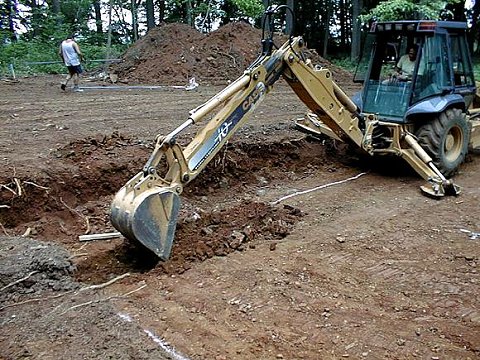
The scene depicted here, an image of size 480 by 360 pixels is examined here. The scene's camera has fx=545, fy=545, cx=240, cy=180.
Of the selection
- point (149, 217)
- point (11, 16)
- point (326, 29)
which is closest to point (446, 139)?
point (149, 217)

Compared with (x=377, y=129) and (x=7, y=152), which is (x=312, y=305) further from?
(x=7, y=152)

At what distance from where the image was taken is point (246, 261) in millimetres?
4961

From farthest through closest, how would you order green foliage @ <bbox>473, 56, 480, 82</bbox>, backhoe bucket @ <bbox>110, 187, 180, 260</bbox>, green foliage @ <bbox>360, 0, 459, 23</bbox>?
1. green foliage @ <bbox>473, 56, 480, 82</bbox>
2. green foliage @ <bbox>360, 0, 459, 23</bbox>
3. backhoe bucket @ <bbox>110, 187, 180, 260</bbox>

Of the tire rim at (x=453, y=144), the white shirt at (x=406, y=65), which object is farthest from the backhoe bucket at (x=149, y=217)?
the tire rim at (x=453, y=144)

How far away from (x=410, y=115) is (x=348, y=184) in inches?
48.6

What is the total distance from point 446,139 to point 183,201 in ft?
12.5

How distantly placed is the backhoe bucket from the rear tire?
13.3ft

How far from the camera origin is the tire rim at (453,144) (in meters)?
7.71

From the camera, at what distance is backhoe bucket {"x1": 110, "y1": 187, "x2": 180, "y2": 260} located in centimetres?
451

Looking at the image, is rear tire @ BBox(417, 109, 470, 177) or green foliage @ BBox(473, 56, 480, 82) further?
green foliage @ BBox(473, 56, 480, 82)

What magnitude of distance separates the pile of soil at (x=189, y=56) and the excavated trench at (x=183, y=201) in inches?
364

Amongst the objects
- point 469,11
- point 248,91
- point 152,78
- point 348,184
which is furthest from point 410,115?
point 469,11

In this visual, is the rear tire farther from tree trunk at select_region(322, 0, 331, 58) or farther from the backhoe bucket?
tree trunk at select_region(322, 0, 331, 58)

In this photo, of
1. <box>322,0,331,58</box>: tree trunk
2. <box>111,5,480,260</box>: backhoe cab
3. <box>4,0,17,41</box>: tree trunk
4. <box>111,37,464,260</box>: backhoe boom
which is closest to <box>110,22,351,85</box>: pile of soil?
<box>4,0,17,41</box>: tree trunk
